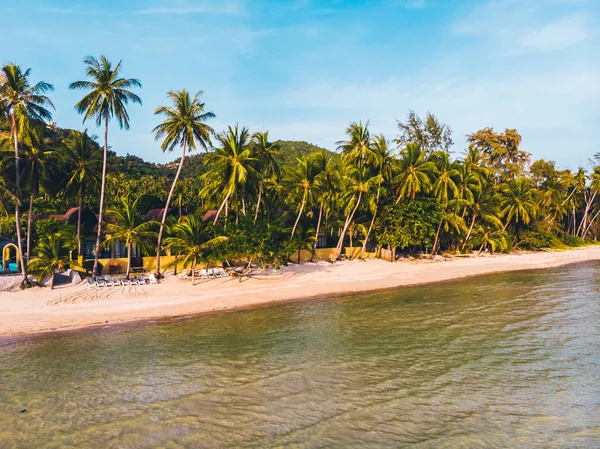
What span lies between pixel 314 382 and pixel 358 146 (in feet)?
81.5

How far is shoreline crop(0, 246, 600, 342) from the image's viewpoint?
17906mm

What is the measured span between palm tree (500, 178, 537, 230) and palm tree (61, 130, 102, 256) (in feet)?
132

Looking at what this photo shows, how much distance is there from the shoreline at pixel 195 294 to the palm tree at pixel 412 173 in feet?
21.5

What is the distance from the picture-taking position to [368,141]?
1323 inches

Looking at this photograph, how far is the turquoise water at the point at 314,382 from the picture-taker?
29.7ft

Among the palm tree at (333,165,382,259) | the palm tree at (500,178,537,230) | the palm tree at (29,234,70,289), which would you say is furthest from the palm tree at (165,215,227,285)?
the palm tree at (500,178,537,230)

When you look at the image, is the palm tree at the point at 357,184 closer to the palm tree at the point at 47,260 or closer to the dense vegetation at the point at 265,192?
Result: the dense vegetation at the point at 265,192

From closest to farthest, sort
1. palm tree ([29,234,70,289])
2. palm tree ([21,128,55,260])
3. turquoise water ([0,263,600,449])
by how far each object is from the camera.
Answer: turquoise water ([0,263,600,449])
palm tree ([29,234,70,289])
palm tree ([21,128,55,260])

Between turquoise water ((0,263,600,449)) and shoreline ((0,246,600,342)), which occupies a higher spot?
shoreline ((0,246,600,342))

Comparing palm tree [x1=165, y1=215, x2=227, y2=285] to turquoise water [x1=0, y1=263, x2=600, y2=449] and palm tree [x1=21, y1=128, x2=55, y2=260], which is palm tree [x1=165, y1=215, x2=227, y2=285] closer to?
turquoise water [x1=0, y1=263, x2=600, y2=449]

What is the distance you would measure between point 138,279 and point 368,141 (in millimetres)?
20927

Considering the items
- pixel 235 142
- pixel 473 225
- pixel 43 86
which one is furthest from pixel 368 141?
pixel 43 86

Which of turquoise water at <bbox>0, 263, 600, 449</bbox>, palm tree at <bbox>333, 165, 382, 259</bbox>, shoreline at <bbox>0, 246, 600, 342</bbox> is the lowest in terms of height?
turquoise water at <bbox>0, 263, 600, 449</bbox>

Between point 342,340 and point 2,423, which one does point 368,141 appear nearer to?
point 342,340
